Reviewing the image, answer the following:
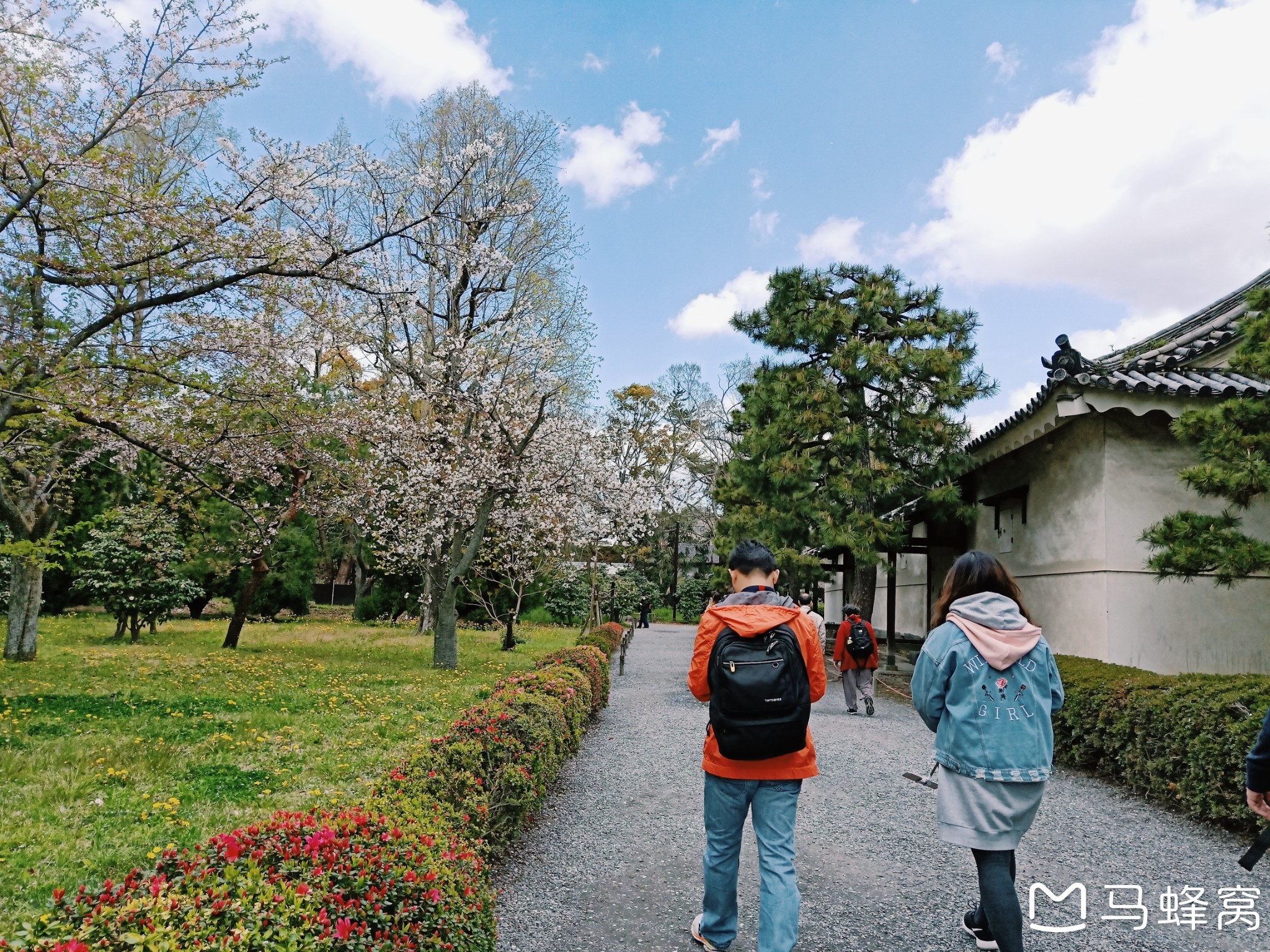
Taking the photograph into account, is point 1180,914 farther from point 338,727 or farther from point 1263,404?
point 338,727

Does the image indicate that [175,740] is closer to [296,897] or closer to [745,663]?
[296,897]

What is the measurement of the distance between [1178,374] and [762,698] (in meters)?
9.21

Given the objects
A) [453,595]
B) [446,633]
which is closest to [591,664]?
[453,595]

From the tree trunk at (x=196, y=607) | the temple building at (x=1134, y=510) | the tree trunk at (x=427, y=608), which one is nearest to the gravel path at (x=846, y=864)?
the temple building at (x=1134, y=510)

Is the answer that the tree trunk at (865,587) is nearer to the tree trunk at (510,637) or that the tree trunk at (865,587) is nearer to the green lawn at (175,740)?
the green lawn at (175,740)

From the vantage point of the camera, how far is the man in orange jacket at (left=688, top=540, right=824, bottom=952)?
2984mm

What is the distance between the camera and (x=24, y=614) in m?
11.9

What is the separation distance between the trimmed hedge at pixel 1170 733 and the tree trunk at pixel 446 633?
877 cm

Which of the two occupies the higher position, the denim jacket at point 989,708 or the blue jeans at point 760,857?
the denim jacket at point 989,708

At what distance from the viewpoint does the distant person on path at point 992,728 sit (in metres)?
2.88

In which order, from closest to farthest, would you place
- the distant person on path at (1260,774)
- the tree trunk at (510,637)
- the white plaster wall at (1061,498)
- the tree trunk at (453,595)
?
the distant person on path at (1260,774) → the white plaster wall at (1061,498) → the tree trunk at (453,595) → the tree trunk at (510,637)

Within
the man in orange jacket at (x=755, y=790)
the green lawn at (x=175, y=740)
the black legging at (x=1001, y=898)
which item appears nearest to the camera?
the black legging at (x=1001, y=898)

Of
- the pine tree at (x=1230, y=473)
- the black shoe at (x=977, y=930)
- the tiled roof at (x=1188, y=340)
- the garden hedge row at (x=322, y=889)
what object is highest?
the tiled roof at (x=1188, y=340)

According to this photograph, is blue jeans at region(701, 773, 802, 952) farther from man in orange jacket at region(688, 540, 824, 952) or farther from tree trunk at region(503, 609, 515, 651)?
tree trunk at region(503, 609, 515, 651)
